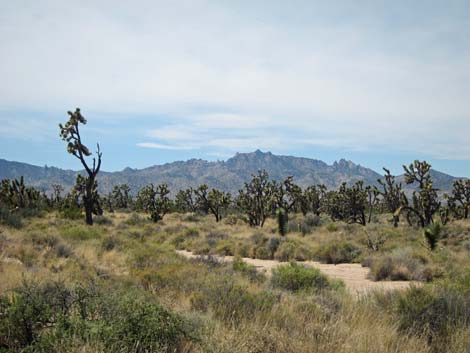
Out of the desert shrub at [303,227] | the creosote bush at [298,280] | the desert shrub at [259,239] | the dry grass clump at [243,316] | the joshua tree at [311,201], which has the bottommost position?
the desert shrub at [259,239]

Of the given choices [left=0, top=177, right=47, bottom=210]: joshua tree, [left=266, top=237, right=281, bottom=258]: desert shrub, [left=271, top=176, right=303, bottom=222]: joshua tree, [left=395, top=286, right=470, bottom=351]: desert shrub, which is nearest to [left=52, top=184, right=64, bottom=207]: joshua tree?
[left=0, top=177, right=47, bottom=210]: joshua tree

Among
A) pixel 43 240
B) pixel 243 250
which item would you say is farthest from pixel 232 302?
pixel 243 250

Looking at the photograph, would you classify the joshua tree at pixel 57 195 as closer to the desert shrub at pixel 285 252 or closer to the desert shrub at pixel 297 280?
the desert shrub at pixel 285 252

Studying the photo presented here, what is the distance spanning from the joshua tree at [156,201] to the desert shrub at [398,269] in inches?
1112

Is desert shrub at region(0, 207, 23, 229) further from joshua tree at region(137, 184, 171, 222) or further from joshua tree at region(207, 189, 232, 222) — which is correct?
joshua tree at region(207, 189, 232, 222)

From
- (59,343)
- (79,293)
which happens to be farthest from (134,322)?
(79,293)

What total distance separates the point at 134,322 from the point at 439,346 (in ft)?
13.4

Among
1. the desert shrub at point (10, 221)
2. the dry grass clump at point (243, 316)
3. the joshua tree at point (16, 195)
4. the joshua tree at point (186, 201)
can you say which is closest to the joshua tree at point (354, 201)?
the desert shrub at point (10, 221)

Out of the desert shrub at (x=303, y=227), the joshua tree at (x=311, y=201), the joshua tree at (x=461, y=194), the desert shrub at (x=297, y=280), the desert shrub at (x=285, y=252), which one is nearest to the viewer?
the desert shrub at (x=297, y=280)

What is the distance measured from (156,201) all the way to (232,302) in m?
42.2

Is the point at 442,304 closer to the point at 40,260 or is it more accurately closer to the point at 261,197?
the point at 40,260

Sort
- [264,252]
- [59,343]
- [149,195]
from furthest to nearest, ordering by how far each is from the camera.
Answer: [149,195]
[264,252]
[59,343]

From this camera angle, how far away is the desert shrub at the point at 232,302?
19.7 feet

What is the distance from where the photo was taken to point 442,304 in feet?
20.2
